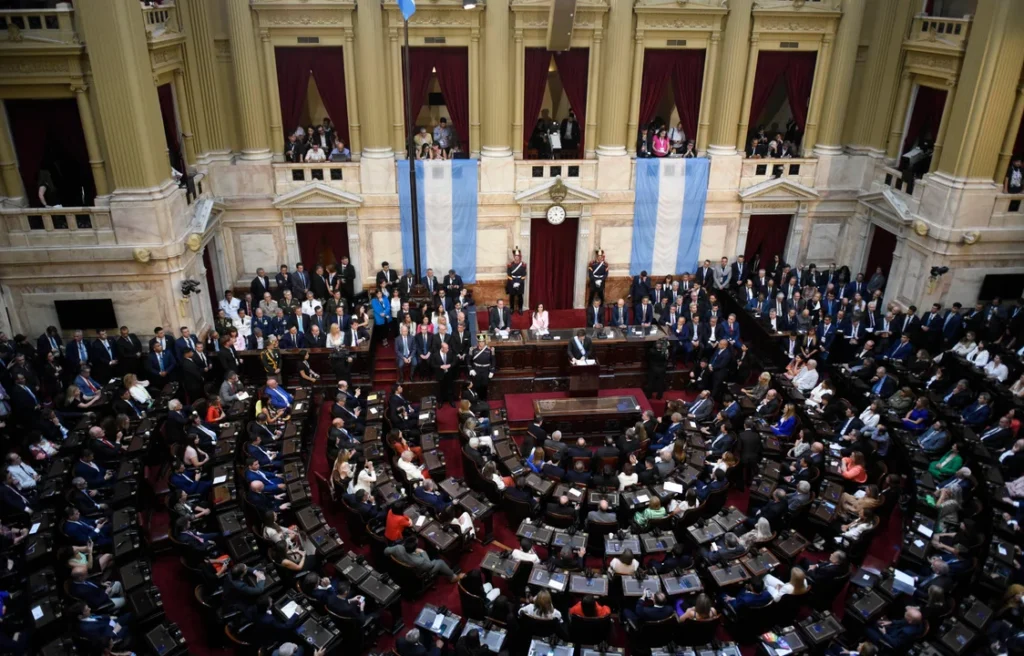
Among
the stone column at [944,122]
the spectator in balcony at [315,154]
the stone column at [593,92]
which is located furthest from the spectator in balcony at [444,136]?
the stone column at [944,122]

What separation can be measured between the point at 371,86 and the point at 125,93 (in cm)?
586

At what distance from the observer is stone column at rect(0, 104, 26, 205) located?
15.3 meters

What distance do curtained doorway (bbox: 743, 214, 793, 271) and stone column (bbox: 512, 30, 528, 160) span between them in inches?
227

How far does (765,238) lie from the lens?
21.5 meters

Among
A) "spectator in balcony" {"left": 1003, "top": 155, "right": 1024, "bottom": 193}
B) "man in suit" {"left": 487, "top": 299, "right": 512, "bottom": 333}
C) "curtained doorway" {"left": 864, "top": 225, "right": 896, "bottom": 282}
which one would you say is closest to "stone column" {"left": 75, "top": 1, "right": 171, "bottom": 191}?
"man in suit" {"left": 487, "top": 299, "right": 512, "bottom": 333}

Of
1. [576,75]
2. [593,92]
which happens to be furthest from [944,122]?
[576,75]

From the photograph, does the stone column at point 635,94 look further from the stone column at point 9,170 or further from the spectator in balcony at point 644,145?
the stone column at point 9,170

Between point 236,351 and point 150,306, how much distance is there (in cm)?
219

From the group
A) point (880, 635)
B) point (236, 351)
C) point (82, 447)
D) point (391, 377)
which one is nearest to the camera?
point (880, 635)

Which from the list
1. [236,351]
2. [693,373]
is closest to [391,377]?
[236,351]

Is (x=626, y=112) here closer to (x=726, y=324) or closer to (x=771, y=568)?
(x=726, y=324)

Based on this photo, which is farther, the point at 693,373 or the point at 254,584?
the point at 693,373

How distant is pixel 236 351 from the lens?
54.1ft

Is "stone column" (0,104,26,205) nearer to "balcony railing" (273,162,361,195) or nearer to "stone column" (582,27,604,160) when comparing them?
"balcony railing" (273,162,361,195)
